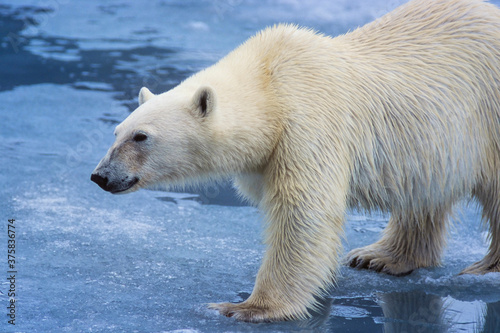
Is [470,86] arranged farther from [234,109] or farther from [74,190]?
[74,190]

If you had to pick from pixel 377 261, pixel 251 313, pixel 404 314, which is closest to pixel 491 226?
pixel 377 261

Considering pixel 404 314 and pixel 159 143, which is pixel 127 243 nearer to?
pixel 159 143

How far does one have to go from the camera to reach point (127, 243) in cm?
444

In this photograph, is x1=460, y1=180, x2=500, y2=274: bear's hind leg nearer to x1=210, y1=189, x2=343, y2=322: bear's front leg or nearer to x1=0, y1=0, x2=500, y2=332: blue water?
x1=0, y1=0, x2=500, y2=332: blue water

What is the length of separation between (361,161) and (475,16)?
3.80 feet

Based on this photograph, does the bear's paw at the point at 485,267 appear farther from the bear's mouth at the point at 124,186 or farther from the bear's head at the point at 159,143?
the bear's mouth at the point at 124,186

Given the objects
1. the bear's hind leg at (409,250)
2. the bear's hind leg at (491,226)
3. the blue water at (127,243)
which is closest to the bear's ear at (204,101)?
the blue water at (127,243)

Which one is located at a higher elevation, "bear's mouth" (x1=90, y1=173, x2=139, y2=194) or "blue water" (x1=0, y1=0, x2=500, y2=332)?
"bear's mouth" (x1=90, y1=173, x2=139, y2=194)

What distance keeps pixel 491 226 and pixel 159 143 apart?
2.11 meters

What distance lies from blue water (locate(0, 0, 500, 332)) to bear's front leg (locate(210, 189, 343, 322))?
9cm

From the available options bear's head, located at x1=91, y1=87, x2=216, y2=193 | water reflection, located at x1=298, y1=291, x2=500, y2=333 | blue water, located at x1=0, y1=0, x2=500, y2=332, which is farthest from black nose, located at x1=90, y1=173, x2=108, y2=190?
water reflection, located at x1=298, y1=291, x2=500, y2=333

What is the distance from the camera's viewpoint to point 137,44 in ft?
32.5

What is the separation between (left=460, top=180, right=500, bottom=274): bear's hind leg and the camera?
13.0ft

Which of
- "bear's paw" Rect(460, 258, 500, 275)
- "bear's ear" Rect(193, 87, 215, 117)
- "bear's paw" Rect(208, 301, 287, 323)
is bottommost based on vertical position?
"bear's paw" Rect(208, 301, 287, 323)
